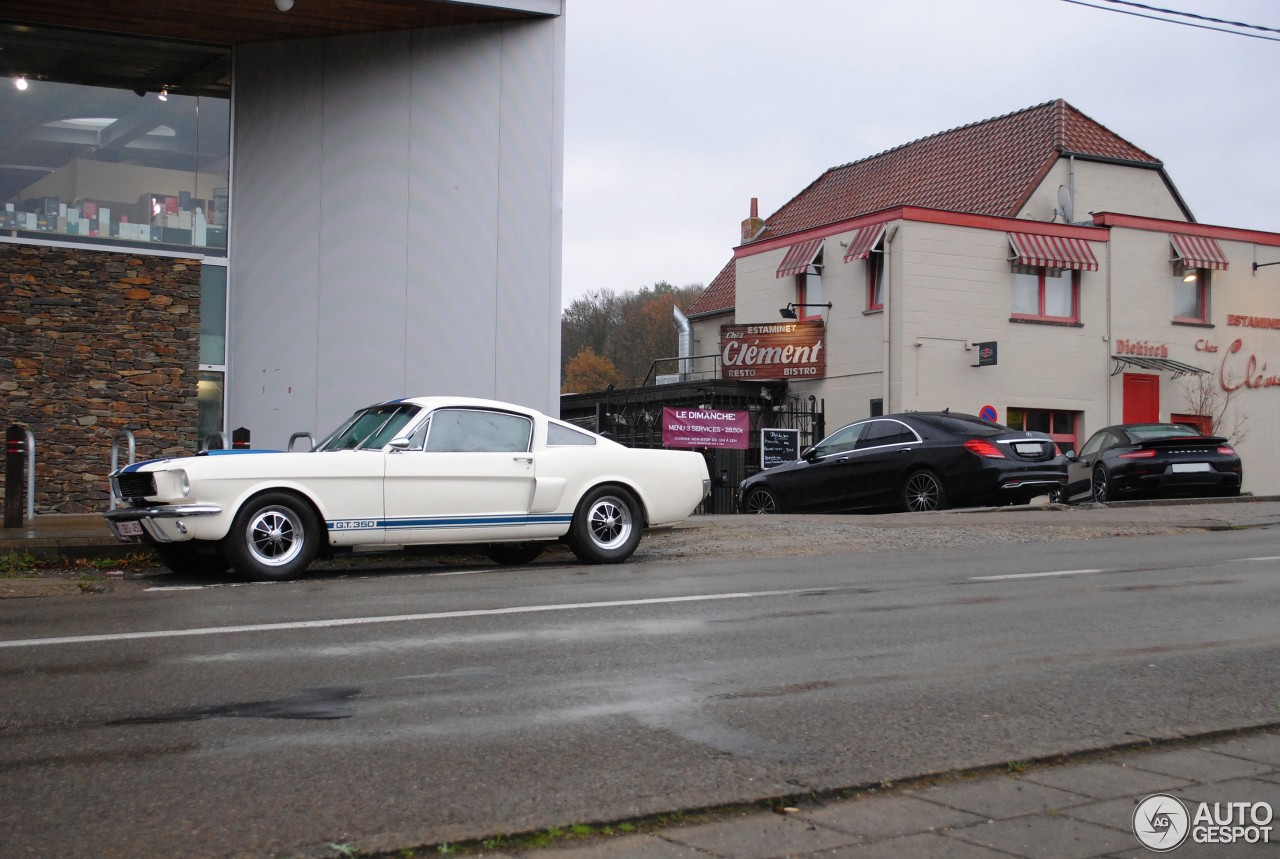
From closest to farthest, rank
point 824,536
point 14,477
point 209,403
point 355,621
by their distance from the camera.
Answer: point 355,621 → point 14,477 → point 824,536 → point 209,403

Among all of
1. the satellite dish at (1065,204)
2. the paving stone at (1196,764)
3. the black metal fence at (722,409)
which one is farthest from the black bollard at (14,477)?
the satellite dish at (1065,204)

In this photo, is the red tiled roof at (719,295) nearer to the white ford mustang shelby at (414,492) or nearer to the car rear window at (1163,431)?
the car rear window at (1163,431)

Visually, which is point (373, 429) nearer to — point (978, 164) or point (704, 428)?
point (704, 428)

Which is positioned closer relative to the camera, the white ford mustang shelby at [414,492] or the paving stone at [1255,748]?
the paving stone at [1255,748]

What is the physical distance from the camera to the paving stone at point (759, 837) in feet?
12.4

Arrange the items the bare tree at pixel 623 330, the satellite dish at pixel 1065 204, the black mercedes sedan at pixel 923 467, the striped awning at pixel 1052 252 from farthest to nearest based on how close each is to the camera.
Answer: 1. the bare tree at pixel 623 330
2. the satellite dish at pixel 1065 204
3. the striped awning at pixel 1052 252
4. the black mercedes sedan at pixel 923 467

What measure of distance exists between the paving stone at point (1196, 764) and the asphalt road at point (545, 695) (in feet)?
0.65

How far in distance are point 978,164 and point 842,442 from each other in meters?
18.1

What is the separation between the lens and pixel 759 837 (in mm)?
3896

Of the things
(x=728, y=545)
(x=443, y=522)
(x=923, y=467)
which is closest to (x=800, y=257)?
(x=923, y=467)

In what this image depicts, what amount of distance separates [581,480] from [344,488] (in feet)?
7.02

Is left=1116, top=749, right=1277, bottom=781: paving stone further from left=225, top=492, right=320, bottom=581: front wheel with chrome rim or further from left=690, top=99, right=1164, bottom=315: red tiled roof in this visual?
left=690, top=99, right=1164, bottom=315: red tiled roof

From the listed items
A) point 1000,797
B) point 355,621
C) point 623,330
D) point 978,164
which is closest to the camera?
point 1000,797

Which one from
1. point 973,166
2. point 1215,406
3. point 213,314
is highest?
point 973,166
